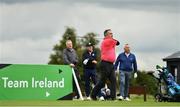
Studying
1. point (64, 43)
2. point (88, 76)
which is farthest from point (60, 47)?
point (88, 76)

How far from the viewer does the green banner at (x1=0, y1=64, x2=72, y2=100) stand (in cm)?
1984

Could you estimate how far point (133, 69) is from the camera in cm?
2170

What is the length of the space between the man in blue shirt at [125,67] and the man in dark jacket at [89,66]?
0.84m

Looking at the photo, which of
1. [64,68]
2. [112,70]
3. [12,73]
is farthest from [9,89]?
[112,70]

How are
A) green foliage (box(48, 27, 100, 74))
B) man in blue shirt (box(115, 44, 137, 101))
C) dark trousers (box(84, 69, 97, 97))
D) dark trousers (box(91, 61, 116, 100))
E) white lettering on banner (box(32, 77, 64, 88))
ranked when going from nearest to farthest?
dark trousers (box(91, 61, 116, 100))
white lettering on banner (box(32, 77, 64, 88))
man in blue shirt (box(115, 44, 137, 101))
dark trousers (box(84, 69, 97, 97))
green foliage (box(48, 27, 100, 74))

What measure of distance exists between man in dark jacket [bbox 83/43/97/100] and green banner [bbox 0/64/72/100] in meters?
0.59

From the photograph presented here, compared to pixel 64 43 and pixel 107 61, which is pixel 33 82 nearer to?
pixel 107 61

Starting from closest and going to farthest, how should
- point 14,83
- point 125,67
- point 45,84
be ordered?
1. point 14,83
2. point 45,84
3. point 125,67

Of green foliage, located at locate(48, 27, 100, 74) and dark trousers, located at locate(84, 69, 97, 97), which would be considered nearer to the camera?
dark trousers, located at locate(84, 69, 97, 97)

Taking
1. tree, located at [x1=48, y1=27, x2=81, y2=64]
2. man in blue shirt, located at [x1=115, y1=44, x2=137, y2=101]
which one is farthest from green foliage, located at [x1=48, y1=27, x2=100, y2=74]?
man in blue shirt, located at [x1=115, y1=44, x2=137, y2=101]

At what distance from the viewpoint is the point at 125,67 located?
69.7 ft

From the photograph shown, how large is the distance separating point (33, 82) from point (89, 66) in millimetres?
1976

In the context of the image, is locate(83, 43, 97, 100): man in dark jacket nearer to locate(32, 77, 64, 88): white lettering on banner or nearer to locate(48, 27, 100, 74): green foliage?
locate(32, 77, 64, 88): white lettering on banner

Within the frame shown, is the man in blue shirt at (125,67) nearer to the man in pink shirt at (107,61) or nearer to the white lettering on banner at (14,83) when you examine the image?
the man in pink shirt at (107,61)
